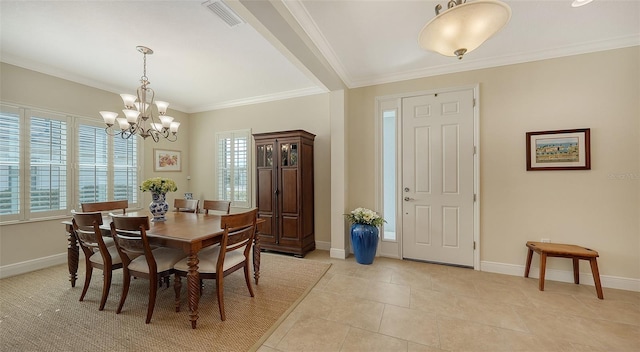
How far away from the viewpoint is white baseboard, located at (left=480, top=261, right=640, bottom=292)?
8.22 feet

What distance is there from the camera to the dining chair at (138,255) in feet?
→ 6.43

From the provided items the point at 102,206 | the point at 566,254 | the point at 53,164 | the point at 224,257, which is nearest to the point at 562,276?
the point at 566,254

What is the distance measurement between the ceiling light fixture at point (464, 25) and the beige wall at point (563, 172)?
1.82 meters

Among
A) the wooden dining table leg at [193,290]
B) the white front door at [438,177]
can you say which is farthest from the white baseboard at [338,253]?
the wooden dining table leg at [193,290]

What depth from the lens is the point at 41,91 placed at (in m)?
3.16

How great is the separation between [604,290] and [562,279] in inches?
12.4

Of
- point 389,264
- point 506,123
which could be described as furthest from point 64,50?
point 506,123

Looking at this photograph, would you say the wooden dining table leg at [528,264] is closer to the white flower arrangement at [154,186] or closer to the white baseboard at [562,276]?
the white baseboard at [562,276]

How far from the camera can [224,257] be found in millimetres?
2084

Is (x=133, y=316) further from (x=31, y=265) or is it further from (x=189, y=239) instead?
(x=31, y=265)

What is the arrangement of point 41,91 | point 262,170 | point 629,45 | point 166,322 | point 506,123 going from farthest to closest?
point 262,170 < point 41,91 < point 506,123 < point 629,45 < point 166,322

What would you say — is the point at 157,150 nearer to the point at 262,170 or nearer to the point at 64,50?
the point at 64,50

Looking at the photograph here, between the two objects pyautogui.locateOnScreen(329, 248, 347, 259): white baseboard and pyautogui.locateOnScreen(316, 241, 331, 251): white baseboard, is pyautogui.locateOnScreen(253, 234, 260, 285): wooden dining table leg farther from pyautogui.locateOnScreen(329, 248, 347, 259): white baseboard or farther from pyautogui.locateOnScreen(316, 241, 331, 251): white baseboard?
pyautogui.locateOnScreen(316, 241, 331, 251): white baseboard

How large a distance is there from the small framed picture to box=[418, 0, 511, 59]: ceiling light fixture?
4.82 meters
